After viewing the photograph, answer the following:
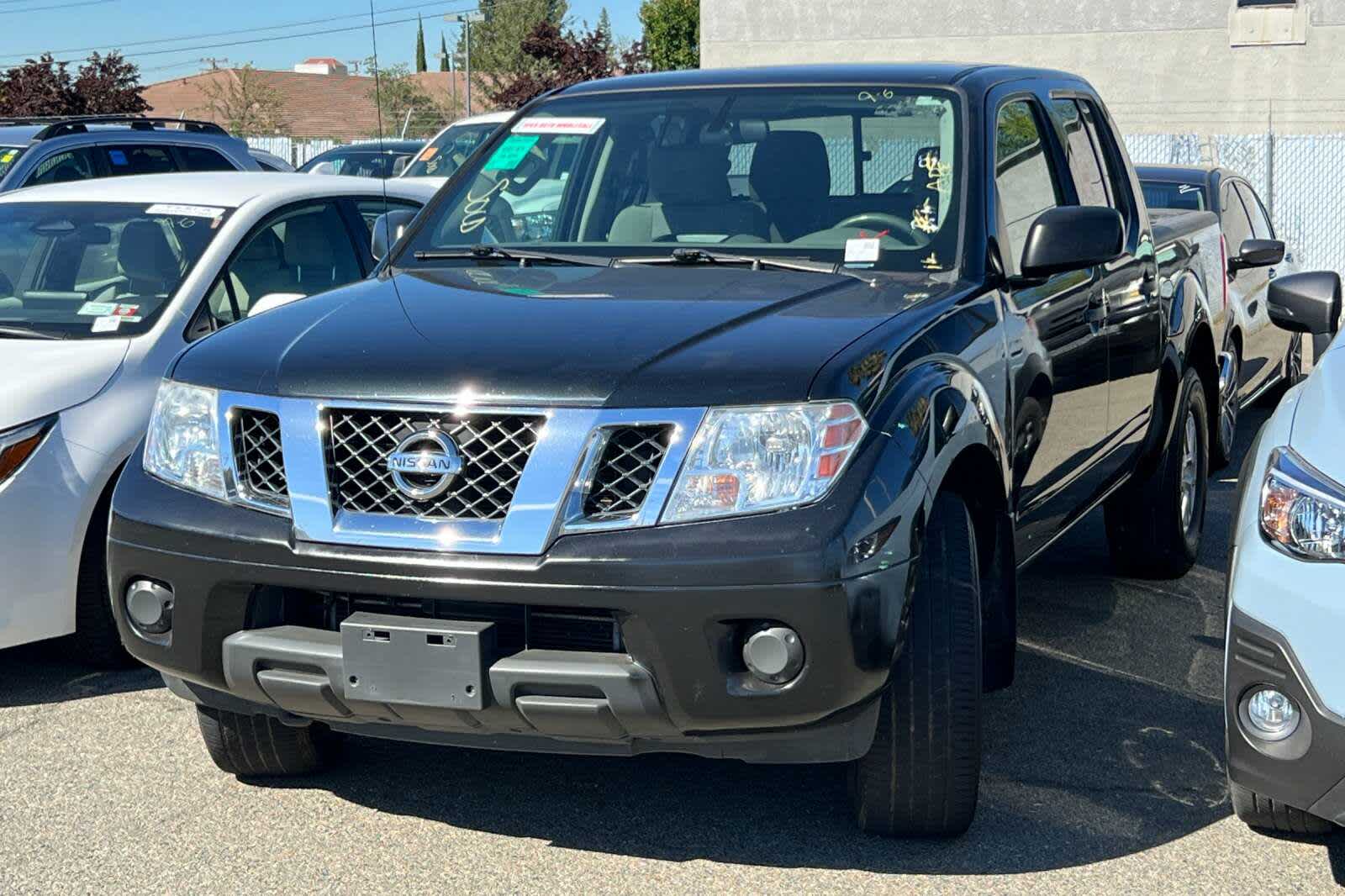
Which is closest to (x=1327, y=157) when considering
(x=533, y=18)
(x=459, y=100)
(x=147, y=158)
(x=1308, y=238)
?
(x=1308, y=238)

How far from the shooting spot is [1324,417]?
3670 mm

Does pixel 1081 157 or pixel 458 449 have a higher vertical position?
pixel 1081 157

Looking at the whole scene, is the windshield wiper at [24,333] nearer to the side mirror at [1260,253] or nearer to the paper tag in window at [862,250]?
the paper tag in window at [862,250]

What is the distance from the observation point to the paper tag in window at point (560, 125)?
17.2 feet

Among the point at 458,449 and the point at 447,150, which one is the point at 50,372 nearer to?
the point at 458,449

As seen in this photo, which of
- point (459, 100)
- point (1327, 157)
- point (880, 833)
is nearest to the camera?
point (880, 833)

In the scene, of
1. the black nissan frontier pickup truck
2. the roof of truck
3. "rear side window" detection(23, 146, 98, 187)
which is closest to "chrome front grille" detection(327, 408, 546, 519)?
the black nissan frontier pickup truck

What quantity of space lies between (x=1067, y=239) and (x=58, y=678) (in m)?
3.34

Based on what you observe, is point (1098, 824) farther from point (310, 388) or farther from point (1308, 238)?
point (1308, 238)

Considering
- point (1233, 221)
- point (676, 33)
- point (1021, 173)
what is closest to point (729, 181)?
point (1021, 173)

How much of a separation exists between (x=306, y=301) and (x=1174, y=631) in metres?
3.21

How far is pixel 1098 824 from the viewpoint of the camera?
4.14 m

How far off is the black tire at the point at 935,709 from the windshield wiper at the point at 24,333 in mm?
3123

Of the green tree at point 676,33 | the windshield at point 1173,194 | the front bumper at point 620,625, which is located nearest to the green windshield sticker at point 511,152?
the front bumper at point 620,625
